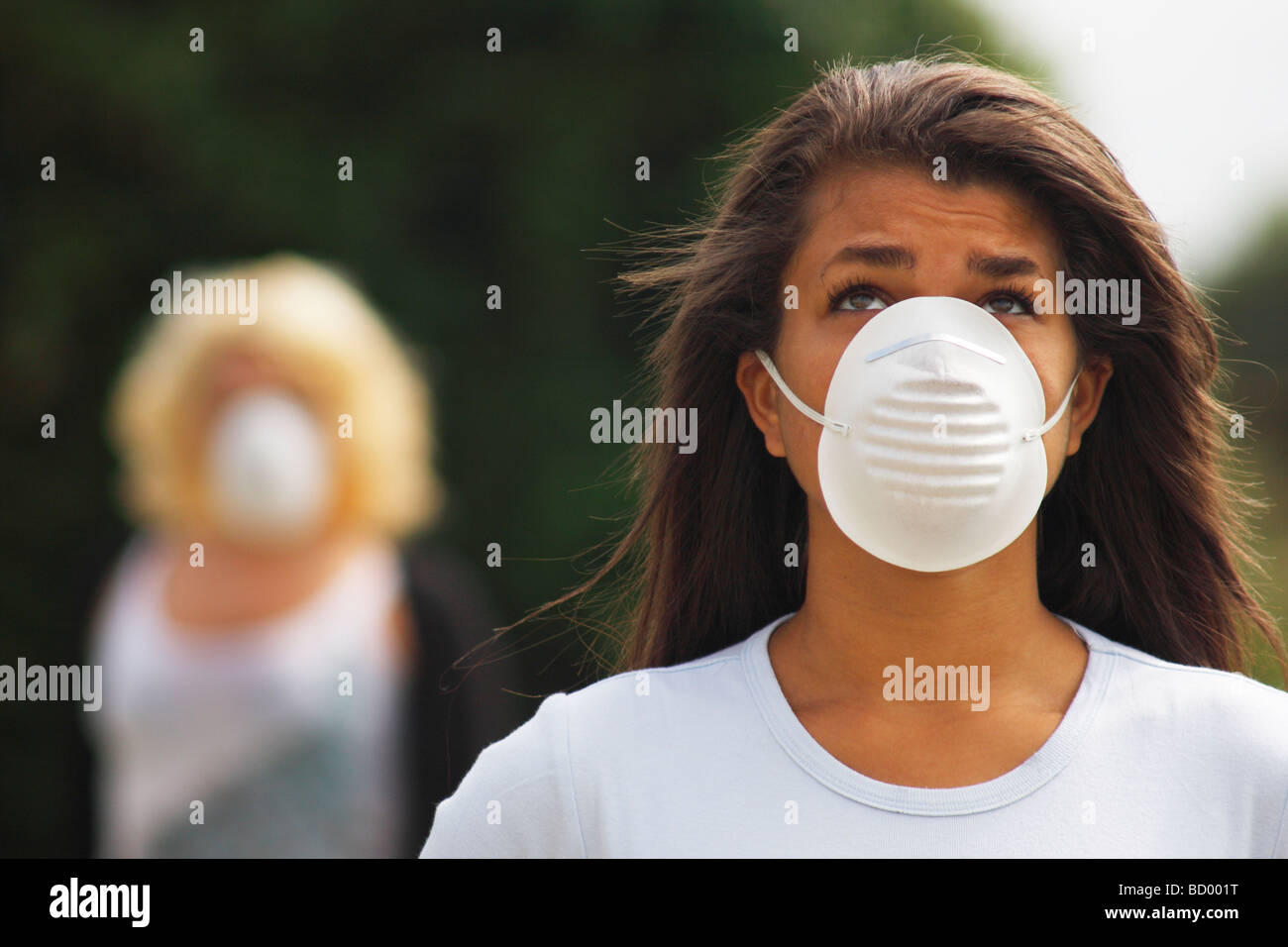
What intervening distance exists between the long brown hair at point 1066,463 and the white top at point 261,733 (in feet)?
5.64

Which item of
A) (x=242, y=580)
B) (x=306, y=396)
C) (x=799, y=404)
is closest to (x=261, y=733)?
(x=242, y=580)

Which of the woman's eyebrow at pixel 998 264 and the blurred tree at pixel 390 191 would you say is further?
the blurred tree at pixel 390 191

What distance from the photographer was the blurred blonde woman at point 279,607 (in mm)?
4527

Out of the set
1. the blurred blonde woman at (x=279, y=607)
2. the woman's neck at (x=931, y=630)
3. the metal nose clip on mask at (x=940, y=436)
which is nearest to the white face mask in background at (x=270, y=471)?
the blurred blonde woman at (x=279, y=607)

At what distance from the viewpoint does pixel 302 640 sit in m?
4.75

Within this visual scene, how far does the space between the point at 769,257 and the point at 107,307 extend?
6297mm

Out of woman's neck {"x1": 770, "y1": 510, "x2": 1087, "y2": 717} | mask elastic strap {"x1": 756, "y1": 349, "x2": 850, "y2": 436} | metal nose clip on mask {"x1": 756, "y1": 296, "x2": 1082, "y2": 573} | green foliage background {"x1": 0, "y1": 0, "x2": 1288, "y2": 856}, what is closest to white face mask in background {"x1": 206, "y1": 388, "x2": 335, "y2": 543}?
green foliage background {"x1": 0, "y1": 0, "x2": 1288, "y2": 856}

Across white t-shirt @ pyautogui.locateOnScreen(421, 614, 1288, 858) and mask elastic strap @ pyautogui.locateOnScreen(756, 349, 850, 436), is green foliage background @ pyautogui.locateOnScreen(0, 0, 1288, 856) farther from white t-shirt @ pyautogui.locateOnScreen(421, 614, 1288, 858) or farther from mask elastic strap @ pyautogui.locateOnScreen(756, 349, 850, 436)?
white t-shirt @ pyautogui.locateOnScreen(421, 614, 1288, 858)

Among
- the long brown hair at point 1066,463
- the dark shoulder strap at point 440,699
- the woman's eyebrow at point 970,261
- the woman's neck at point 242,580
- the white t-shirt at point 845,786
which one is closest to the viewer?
the white t-shirt at point 845,786

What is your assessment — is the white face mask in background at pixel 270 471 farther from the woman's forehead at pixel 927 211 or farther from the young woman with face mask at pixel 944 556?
the woman's forehead at pixel 927 211

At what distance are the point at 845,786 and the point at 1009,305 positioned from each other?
85cm

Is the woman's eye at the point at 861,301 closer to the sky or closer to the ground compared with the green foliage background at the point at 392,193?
closer to the ground

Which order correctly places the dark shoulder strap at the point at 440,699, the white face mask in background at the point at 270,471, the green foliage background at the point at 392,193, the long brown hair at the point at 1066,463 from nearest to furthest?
the long brown hair at the point at 1066,463, the dark shoulder strap at the point at 440,699, the white face mask in background at the point at 270,471, the green foliage background at the point at 392,193

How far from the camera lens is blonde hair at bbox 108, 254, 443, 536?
5305 mm
